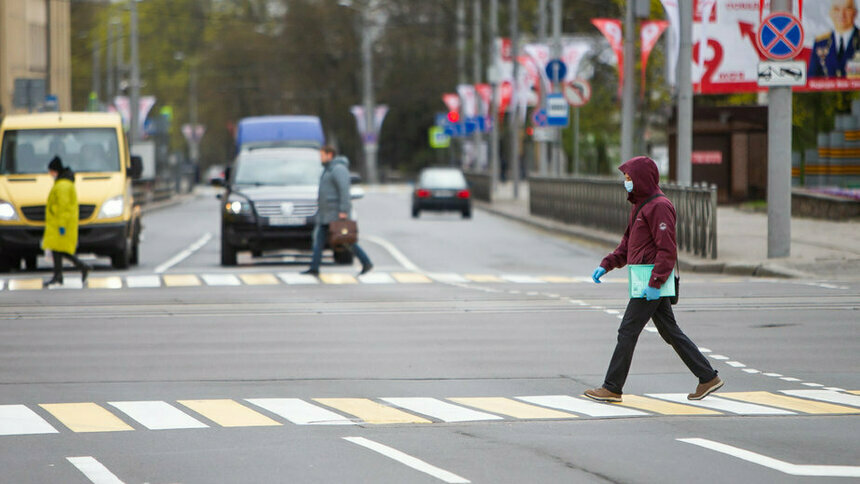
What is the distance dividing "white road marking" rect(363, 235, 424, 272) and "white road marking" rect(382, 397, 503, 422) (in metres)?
13.6

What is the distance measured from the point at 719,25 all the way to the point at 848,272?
14681mm

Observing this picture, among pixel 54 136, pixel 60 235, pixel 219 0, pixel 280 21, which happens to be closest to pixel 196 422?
pixel 60 235

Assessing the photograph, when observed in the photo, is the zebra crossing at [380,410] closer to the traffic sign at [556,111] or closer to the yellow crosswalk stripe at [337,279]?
the yellow crosswalk stripe at [337,279]

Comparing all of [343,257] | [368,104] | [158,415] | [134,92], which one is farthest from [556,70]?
[368,104]

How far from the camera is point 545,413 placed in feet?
32.8

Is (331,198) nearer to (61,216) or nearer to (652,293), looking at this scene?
(61,216)

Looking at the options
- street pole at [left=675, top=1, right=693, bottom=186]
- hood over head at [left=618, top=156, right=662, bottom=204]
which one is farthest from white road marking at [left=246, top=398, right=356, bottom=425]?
street pole at [left=675, top=1, right=693, bottom=186]

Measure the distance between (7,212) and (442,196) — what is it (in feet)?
79.4

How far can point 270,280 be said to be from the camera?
22000mm

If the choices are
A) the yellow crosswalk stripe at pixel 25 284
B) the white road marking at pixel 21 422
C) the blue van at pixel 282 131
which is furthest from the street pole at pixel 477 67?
the white road marking at pixel 21 422

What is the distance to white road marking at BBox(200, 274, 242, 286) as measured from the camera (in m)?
21.3

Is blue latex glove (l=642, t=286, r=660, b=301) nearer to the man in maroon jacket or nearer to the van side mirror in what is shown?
the man in maroon jacket

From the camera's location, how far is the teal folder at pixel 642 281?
34.5 feet

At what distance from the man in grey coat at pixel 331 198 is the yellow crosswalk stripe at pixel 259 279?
63 centimetres
